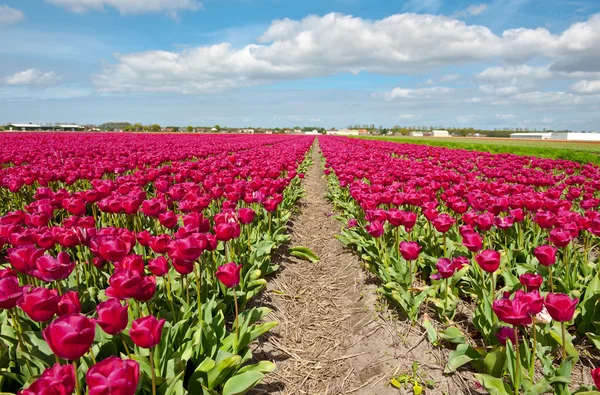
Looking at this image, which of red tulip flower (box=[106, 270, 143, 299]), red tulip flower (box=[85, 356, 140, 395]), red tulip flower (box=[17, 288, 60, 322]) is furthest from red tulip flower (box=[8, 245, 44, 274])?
red tulip flower (box=[85, 356, 140, 395])

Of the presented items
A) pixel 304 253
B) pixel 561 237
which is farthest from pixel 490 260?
pixel 304 253

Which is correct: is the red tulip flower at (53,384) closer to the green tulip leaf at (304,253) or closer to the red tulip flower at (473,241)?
the red tulip flower at (473,241)

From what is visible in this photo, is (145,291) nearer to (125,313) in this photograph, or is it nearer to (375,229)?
(125,313)

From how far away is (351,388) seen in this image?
10.3 ft

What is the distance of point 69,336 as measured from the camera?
5.01 feet

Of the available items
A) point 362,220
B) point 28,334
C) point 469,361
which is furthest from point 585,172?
point 28,334

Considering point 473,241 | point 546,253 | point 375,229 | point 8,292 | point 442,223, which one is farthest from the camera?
point 375,229

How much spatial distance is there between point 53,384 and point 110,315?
0.41 meters

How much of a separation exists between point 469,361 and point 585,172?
7.14m

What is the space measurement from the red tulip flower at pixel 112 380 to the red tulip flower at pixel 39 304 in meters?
0.65

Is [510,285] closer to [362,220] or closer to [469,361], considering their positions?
[469,361]

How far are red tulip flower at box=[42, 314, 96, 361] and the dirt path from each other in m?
1.84

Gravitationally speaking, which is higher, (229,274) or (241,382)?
(229,274)

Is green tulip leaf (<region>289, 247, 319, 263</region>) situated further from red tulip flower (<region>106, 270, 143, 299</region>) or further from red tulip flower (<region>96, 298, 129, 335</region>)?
red tulip flower (<region>96, 298, 129, 335</region>)
